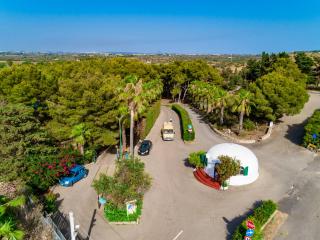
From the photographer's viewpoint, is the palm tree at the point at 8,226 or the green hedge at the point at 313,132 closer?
the palm tree at the point at 8,226

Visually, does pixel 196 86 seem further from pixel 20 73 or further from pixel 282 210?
pixel 282 210

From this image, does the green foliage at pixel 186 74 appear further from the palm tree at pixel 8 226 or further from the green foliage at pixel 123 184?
the palm tree at pixel 8 226

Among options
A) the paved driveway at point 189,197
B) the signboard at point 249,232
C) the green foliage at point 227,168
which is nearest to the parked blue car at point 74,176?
the paved driveway at point 189,197

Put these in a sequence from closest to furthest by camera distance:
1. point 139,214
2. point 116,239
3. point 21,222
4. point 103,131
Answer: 1. point 21,222
2. point 116,239
3. point 139,214
4. point 103,131

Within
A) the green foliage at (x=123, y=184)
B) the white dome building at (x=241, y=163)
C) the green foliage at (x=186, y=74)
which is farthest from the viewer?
the green foliage at (x=186, y=74)

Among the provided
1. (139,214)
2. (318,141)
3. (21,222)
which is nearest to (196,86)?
(318,141)

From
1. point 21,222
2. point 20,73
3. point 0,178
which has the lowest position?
point 0,178

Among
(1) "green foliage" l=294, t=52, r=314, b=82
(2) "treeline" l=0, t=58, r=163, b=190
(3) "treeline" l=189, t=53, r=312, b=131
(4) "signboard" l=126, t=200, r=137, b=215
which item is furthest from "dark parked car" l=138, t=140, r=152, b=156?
(1) "green foliage" l=294, t=52, r=314, b=82
